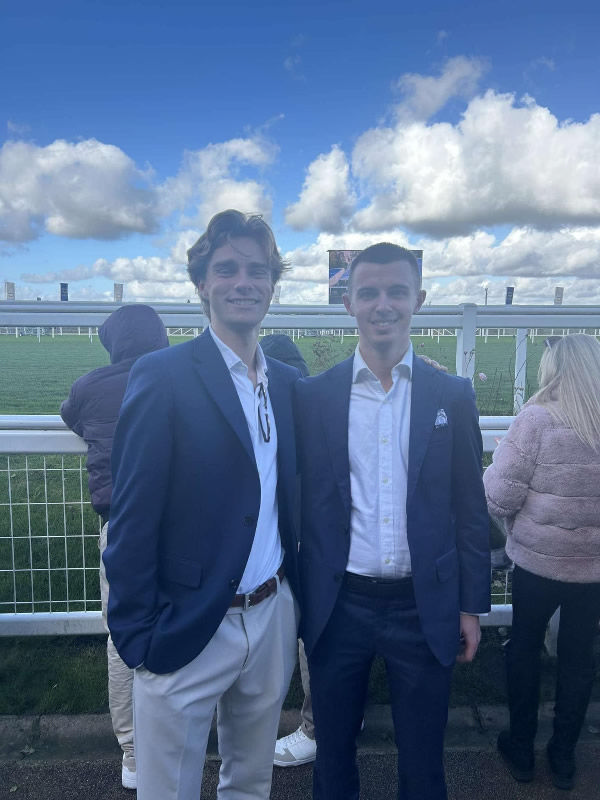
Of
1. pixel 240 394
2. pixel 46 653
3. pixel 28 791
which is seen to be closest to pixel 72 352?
pixel 46 653

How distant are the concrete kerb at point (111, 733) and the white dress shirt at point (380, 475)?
152 cm

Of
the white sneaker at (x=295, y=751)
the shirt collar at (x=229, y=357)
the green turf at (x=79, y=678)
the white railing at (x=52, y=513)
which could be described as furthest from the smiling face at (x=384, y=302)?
the green turf at (x=79, y=678)

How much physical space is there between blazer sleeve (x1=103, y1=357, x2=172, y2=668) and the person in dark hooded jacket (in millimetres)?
957

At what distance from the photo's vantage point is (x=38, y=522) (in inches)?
152

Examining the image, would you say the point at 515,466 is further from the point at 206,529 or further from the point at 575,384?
the point at 206,529

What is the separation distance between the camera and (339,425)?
83.2 inches

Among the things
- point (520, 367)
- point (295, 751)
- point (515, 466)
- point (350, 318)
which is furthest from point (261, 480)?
point (520, 367)

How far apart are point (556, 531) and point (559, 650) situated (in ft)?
2.04

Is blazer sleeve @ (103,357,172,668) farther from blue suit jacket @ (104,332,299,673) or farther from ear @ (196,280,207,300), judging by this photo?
ear @ (196,280,207,300)

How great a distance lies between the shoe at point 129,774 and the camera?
274 cm

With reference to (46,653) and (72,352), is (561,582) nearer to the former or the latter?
(46,653)

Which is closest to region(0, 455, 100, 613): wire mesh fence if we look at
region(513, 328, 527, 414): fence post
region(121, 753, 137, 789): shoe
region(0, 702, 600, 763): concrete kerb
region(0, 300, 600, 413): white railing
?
region(0, 702, 600, 763): concrete kerb

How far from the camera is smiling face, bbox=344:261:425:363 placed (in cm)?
211

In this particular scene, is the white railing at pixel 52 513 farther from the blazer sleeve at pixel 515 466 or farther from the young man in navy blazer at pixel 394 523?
the young man in navy blazer at pixel 394 523
